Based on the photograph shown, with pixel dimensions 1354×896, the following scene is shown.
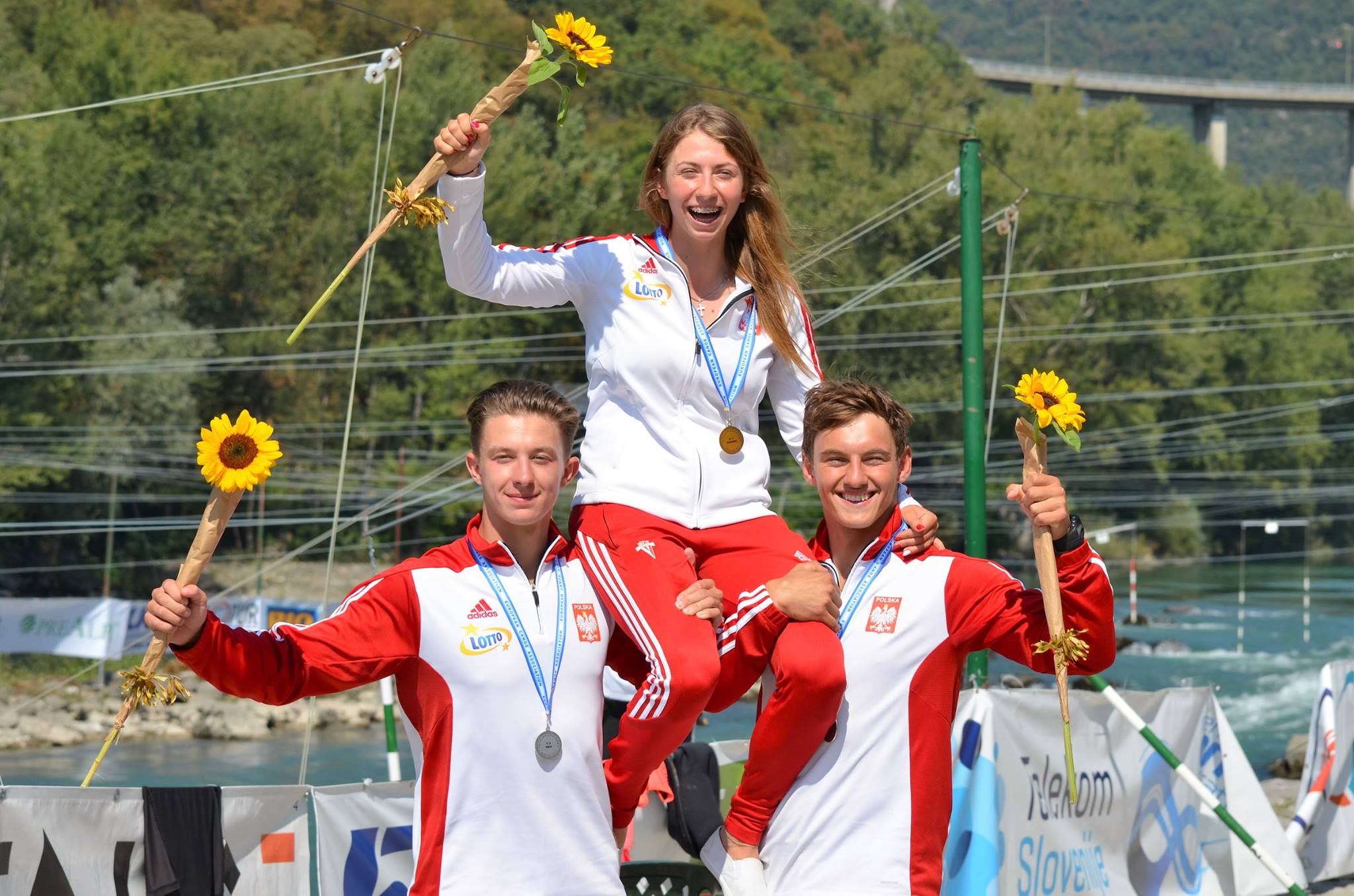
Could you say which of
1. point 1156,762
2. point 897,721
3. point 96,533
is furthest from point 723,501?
point 96,533

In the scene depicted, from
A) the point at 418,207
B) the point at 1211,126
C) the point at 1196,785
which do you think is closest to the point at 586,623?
the point at 418,207

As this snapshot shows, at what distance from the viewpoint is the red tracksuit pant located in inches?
147

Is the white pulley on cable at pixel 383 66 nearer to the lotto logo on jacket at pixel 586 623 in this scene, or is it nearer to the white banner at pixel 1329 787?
the lotto logo on jacket at pixel 586 623

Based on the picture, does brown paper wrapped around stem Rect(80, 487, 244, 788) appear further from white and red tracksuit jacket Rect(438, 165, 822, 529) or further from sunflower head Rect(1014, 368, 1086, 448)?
sunflower head Rect(1014, 368, 1086, 448)

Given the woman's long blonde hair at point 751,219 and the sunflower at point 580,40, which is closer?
the sunflower at point 580,40

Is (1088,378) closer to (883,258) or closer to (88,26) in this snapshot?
(883,258)

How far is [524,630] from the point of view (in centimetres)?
386

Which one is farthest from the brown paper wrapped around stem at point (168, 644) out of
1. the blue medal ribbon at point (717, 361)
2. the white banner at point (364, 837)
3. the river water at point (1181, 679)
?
the river water at point (1181, 679)

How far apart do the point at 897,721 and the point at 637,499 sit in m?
0.84

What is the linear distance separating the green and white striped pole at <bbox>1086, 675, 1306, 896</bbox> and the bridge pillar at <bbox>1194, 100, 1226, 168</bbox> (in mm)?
86877

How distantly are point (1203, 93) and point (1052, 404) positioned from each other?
9118 cm

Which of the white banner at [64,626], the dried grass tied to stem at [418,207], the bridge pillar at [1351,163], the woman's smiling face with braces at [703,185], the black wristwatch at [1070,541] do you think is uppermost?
the bridge pillar at [1351,163]

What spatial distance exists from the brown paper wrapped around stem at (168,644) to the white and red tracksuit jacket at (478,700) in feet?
0.51

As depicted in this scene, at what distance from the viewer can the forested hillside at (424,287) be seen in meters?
36.6
